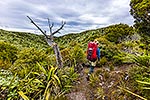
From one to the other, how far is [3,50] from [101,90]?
902 cm

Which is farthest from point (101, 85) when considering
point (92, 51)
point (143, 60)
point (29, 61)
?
point (29, 61)

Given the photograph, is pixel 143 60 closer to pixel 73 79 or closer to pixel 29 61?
pixel 73 79

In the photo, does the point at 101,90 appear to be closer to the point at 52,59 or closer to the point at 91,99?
the point at 91,99

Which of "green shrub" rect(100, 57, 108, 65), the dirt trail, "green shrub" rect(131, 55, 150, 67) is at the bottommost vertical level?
the dirt trail

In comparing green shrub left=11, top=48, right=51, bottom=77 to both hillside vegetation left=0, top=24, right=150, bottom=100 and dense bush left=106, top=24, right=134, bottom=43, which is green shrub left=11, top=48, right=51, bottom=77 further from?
dense bush left=106, top=24, right=134, bottom=43

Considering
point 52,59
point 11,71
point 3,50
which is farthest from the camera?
point 3,50

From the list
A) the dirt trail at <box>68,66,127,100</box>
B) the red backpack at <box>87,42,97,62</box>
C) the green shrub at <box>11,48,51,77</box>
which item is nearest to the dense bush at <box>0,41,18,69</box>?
the green shrub at <box>11,48,51,77</box>

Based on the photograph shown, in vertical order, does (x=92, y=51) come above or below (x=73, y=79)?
above

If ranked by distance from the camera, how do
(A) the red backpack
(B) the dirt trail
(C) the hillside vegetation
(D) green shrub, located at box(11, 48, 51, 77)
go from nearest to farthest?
(C) the hillside vegetation → (B) the dirt trail → (D) green shrub, located at box(11, 48, 51, 77) → (A) the red backpack

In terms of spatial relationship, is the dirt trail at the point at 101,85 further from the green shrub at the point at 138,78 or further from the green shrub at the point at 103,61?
the green shrub at the point at 103,61

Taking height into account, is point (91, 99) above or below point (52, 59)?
below

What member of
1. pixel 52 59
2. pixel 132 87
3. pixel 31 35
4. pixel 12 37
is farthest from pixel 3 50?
pixel 31 35

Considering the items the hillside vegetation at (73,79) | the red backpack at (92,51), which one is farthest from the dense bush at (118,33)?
the red backpack at (92,51)

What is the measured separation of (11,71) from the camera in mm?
9469
